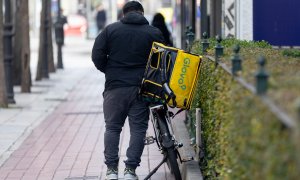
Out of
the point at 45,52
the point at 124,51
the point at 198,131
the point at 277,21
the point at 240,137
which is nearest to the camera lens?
the point at 240,137

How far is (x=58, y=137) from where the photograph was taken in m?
12.5

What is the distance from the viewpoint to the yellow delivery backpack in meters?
8.02

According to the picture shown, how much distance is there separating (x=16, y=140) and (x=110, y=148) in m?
4.08

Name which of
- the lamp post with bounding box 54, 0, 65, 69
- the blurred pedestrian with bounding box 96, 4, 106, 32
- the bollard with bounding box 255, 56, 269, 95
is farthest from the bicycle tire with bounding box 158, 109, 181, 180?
the blurred pedestrian with bounding box 96, 4, 106, 32

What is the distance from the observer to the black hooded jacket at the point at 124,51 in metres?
8.24

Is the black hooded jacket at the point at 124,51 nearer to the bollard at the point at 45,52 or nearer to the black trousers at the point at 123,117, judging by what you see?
the black trousers at the point at 123,117

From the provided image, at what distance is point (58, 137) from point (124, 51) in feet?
14.6

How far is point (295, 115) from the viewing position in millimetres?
3562

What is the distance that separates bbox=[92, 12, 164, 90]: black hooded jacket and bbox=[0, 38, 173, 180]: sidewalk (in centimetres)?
124

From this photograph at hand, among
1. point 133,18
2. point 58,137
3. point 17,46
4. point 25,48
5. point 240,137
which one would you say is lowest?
point 58,137

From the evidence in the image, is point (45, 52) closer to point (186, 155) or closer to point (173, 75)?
point (186, 155)

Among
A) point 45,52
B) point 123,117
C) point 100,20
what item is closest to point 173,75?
point 123,117

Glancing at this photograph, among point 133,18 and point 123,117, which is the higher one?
point 133,18

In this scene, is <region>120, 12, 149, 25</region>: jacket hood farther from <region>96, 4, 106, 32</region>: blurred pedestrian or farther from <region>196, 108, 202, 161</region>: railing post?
<region>96, 4, 106, 32</region>: blurred pedestrian
